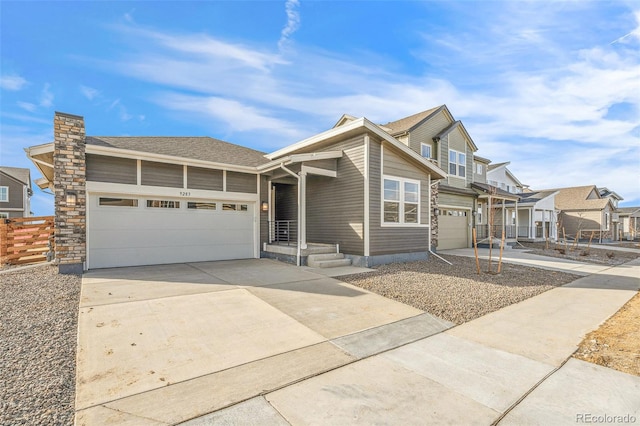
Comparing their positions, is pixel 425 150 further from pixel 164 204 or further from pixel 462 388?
pixel 462 388

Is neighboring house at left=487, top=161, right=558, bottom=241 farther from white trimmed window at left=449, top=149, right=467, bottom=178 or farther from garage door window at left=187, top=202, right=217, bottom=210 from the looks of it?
garage door window at left=187, top=202, right=217, bottom=210

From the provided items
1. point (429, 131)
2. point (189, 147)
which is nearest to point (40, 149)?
point (189, 147)

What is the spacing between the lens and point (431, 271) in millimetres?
8859

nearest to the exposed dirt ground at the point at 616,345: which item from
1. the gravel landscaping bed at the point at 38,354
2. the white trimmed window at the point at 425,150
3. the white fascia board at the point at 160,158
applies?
the gravel landscaping bed at the point at 38,354

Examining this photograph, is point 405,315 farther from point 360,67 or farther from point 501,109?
point 501,109

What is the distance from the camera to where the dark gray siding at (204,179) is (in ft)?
31.8

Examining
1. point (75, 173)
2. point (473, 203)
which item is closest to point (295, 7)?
point (75, 173)

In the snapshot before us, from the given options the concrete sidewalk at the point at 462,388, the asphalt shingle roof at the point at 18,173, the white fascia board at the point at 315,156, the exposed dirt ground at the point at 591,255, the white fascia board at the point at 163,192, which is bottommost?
the exposed dirt ground at the point at 591,255

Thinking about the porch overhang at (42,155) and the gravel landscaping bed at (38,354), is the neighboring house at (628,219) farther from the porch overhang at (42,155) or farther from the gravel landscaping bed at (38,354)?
the porch overhang at (42,155)

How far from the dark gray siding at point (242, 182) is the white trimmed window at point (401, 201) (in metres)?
4.72

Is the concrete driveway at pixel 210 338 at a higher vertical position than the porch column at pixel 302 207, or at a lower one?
lower

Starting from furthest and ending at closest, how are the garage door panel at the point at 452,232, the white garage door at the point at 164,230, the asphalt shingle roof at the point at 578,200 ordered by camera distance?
the asphalt shingle roof at the point at 578,200 → the garage door panel at the point at 452,232 → the white garage door at the point at 164,230

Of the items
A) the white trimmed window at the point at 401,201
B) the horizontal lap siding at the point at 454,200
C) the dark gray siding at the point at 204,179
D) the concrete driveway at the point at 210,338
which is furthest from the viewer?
the horizontal lap siding at the point at 454,200

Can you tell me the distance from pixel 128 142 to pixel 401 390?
406 inches
